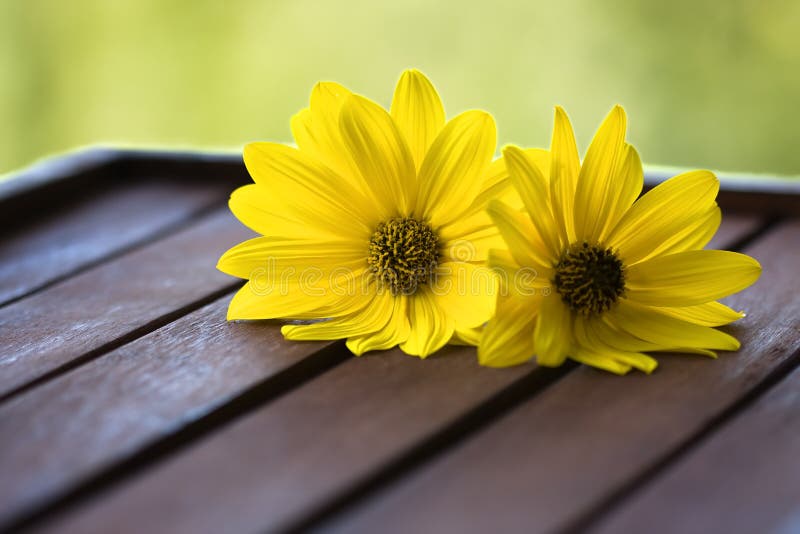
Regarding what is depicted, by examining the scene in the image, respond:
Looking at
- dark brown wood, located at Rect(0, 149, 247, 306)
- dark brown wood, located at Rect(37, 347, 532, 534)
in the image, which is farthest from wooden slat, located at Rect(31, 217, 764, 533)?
dark brown wood, located at Rect(0, 149, 247, 306)

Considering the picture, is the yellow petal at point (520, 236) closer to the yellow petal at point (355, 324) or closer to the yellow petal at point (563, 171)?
the yellow petal at point (563, 171)

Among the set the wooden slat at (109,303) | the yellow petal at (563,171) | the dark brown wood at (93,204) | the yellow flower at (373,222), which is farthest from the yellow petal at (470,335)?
the dark brown wood at (93,204)

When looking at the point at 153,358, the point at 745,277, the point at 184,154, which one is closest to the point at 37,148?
the point at 184,154

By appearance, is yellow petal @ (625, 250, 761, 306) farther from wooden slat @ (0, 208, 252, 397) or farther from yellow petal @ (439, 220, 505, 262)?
wooden slat @ (0, 208, 252, 397)

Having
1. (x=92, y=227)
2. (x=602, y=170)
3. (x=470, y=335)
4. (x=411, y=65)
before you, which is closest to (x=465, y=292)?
(x=470, y=335)

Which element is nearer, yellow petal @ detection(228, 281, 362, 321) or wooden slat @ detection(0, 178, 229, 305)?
yellow petal @ detection(228, 281, 362, 321)

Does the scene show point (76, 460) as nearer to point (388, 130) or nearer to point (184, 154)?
point (388, 130)
